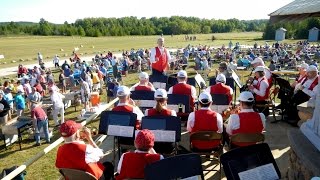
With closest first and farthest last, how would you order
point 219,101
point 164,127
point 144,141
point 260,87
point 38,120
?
point 144,141 → point 164,127 → point 219,101 → point 260,87 → point 38,120

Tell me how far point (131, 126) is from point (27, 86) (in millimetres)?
13756

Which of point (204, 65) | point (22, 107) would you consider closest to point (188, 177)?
point (22, 107)

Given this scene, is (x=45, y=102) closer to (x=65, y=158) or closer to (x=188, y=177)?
(x=65, y=158)

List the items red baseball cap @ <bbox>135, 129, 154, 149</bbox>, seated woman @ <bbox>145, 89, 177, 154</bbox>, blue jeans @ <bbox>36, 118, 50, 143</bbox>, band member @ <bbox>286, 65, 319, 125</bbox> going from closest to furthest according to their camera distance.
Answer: red baseball cap @ <bbox>135, 129, 154, 149</bbox>, seated woman @ <bbox>145, 89, 177, 154</bbox>, band member @ <bbox>286, 65, 319, 125</bbox>, blue jeans @ <bbox>36, 118, 50, 143</bbox>

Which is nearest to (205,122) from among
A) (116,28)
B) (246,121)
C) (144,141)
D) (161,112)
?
(246,121)

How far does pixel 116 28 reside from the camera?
117625 mm

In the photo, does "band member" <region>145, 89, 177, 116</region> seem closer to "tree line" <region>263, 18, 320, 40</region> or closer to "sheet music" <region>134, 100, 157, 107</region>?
"sheet music" <region>134, 100, 157, 107</region>

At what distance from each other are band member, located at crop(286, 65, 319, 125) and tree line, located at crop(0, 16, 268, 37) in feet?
331

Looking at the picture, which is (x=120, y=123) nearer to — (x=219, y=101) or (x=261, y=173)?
(x=219, y=101)

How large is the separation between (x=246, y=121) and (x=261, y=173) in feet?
6.16

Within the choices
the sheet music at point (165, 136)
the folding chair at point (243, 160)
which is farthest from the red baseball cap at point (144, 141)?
the sheet music at point (165, 136)

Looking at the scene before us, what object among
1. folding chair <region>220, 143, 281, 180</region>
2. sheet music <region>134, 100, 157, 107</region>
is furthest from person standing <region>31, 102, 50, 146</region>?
folding chair <region>220, 143, 281, 180</region>

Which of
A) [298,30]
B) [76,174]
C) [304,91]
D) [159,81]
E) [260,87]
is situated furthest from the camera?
[298,30]

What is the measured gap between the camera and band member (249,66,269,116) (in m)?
9.04
